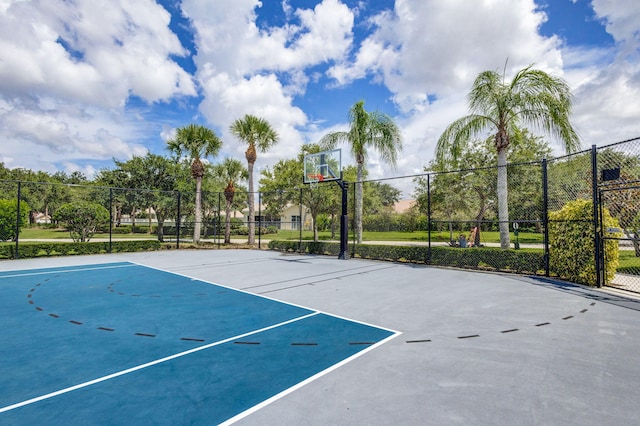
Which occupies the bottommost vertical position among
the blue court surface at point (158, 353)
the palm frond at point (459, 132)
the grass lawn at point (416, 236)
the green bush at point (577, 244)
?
the blue court surface at point (158, 353)

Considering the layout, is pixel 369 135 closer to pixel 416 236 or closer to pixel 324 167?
pixel 324 167

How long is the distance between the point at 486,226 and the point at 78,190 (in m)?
48.9

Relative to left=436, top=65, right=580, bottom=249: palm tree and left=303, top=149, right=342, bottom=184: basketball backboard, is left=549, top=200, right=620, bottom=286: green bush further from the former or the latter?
left=303, top=149, right=342, bottom=184: basketball backboard

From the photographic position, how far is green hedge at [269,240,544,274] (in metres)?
9.92

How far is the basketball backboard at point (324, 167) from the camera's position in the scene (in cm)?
1453

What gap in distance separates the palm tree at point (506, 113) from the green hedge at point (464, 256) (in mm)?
1481

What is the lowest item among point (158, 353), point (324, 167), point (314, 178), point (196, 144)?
point (158, 353)

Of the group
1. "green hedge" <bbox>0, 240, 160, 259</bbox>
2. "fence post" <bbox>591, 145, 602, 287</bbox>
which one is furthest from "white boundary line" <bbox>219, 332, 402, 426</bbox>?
"green hedge" <bbox>0, 240, 160, 259</bbox>

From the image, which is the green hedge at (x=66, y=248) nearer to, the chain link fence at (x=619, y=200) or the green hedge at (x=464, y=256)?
the green hedge at (x=464, y=256)

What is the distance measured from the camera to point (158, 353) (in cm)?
403

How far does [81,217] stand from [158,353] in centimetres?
1951

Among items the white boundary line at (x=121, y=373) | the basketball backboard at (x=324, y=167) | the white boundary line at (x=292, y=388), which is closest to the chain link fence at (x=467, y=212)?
the basketball backboard at (x=324, y=167)

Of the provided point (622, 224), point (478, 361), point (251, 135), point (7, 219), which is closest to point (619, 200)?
point (622, 224)

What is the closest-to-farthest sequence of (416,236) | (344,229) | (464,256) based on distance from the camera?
(464,256), (344,229), (416,236)
